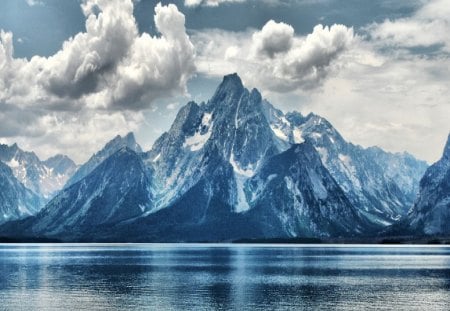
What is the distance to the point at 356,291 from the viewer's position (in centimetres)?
17350

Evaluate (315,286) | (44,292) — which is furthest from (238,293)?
(44,292)

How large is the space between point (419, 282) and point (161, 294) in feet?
254

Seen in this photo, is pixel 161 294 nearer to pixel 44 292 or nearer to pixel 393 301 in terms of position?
pixel 44 292

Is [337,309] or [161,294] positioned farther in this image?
[161,294]

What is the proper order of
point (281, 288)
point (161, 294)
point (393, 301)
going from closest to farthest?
point (393, 301)
point (161, 294)
point (281, 288)

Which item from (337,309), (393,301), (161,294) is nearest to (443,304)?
(393,301)

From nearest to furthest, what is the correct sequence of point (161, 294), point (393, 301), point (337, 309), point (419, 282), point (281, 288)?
point (337, 309), point (393, 301), point (161, 294), point (281, 288), point (419, 282)

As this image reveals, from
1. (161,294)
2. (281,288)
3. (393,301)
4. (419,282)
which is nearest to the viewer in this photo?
(393,301)

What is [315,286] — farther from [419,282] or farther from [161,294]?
[161,294]

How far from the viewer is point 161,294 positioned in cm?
16588

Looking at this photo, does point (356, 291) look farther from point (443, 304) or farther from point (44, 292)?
point (44, 292)

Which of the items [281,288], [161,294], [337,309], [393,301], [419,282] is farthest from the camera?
[419,282]

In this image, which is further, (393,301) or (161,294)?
(161,294)

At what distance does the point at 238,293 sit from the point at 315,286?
94.4 ft
